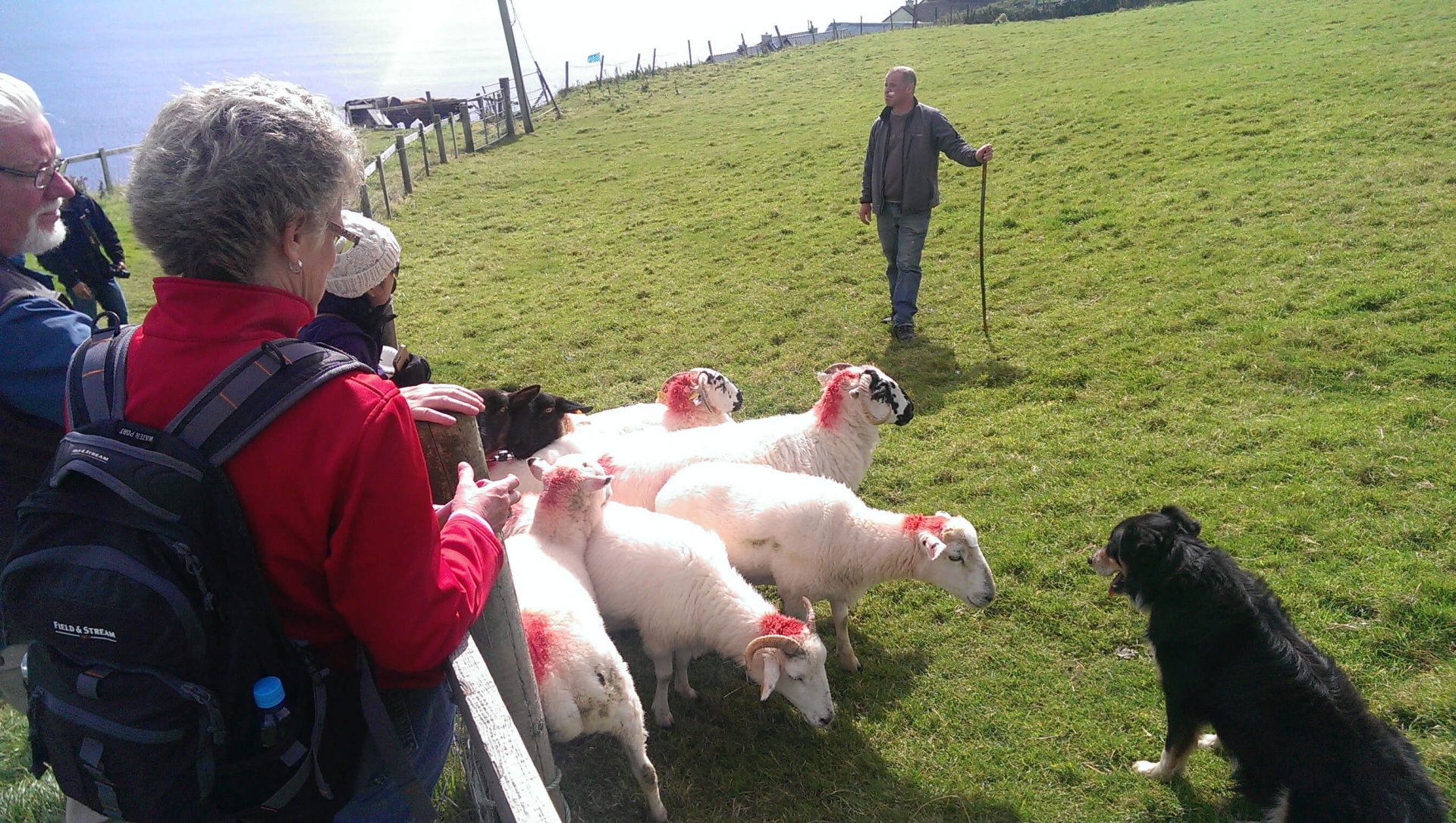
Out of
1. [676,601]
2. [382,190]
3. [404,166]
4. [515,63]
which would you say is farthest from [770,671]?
[515,63]

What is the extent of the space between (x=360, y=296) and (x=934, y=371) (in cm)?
566

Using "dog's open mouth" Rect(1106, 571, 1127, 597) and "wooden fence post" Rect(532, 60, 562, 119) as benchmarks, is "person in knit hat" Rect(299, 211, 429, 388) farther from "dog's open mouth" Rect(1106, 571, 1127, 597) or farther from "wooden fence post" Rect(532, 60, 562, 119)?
"wooden fence post" Rect(532, 60, 562, 119)

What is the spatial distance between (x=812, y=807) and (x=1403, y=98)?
49.5 feet

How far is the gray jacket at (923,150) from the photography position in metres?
8.28

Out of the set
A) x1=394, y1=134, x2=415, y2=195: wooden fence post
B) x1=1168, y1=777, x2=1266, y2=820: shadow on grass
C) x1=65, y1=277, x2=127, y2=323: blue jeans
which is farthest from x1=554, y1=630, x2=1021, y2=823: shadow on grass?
x1=394, y1=134, x2=415, y2=195: wooden fence post

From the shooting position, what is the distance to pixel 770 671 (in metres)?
3.74

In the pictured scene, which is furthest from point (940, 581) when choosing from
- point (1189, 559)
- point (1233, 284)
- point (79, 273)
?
point (79, 273)

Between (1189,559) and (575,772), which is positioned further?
(575,772)

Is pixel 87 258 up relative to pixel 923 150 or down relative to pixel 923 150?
down

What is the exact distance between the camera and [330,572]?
4.72 feet

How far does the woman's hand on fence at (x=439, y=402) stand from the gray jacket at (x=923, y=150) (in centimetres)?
696

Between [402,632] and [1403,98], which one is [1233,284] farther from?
[402,632]

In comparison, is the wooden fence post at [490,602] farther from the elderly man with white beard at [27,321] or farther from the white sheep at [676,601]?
the white sheep at [676,601]

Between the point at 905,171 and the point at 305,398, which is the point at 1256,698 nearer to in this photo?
the point at 305,398
